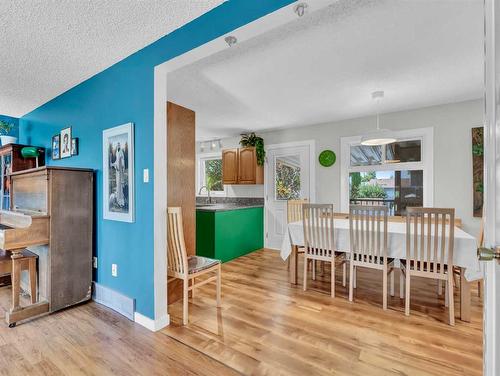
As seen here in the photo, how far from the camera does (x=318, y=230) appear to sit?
9.50ft

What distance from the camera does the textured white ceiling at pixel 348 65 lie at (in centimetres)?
176

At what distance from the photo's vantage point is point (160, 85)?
7.02ft

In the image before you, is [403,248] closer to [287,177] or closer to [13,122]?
[287,177]

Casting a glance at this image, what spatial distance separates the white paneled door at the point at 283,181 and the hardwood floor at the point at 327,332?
200 centimetres

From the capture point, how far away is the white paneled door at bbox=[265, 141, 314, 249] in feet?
15.5

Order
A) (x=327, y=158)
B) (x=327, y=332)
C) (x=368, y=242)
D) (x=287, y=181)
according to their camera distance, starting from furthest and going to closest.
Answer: (x=287, y=181) → (x=327, y=158) → (x=368, y=242) → (x=327, y=332)

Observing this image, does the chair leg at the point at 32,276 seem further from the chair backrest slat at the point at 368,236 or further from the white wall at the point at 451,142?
the white wall at the point at 451,142

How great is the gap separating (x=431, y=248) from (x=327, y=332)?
1.25m

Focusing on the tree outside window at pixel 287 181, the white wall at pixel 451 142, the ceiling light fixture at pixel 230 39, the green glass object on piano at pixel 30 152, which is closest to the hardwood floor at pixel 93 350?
the ceiling light fixture at pixel 230 39

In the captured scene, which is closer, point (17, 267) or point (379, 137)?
point (17, 267)

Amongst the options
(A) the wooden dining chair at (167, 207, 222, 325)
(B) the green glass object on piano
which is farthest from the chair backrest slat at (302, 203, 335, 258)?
(B) the green glass object on piano

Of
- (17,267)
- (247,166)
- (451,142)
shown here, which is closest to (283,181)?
(247,166)

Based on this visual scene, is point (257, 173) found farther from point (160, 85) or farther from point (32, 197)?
point (32, 197)

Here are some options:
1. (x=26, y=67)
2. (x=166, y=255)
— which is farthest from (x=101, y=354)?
(x=26, y=67)
